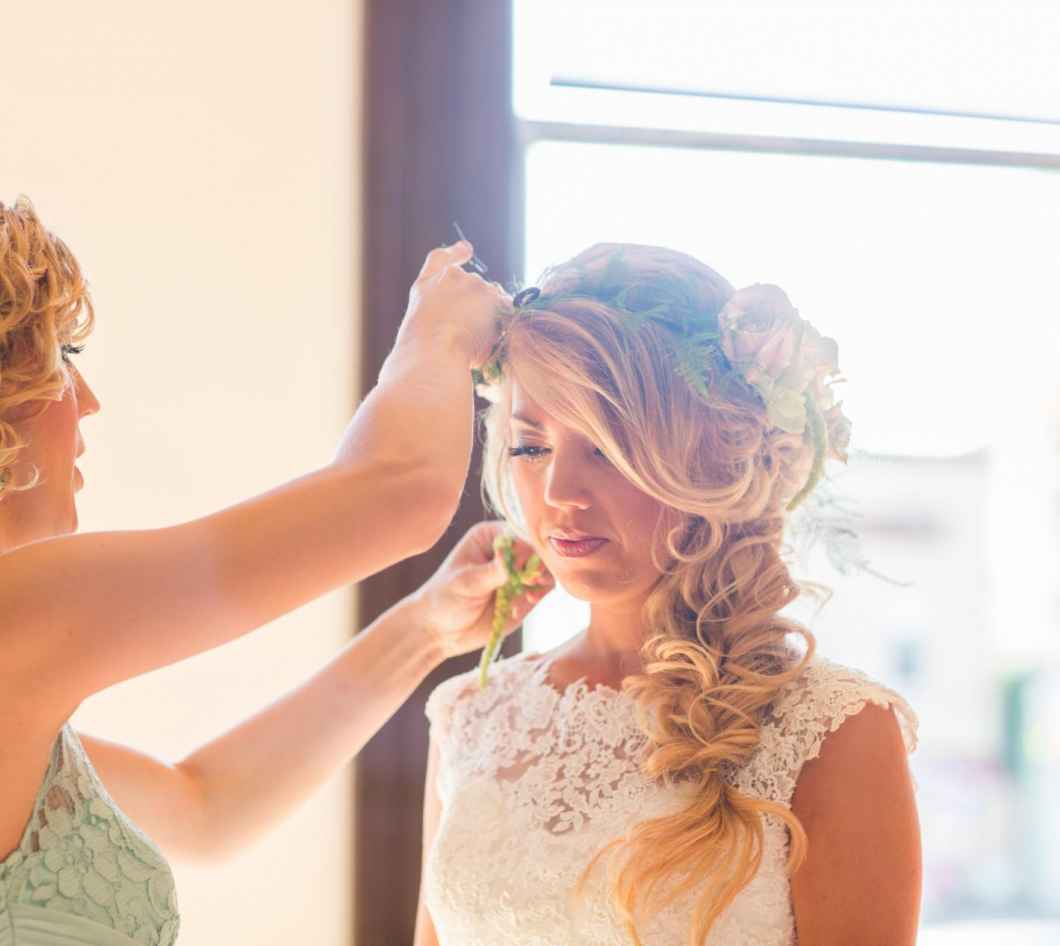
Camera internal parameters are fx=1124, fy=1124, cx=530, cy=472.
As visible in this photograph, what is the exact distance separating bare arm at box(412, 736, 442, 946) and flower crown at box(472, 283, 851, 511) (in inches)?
26.8

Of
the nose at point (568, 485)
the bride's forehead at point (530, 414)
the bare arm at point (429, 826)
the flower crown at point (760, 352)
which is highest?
the flower crown at point (760, 352)

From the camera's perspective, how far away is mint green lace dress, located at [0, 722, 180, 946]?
3.67 ft

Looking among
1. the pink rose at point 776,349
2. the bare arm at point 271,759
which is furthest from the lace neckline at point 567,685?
the pink rose at point 776,349

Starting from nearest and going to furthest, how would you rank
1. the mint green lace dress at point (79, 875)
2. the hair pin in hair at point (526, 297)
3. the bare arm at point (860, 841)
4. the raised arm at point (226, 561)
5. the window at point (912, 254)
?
the raised arm at point (226, 561), the mint green lace dress at point (79, 875), the bare arm at point (860, 841), the hair pin in hair at point (526, 297), the window at point (912, 254)

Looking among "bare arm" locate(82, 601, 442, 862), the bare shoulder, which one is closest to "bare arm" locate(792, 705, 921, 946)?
the bare shoulder

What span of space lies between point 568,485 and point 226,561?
0.62 m

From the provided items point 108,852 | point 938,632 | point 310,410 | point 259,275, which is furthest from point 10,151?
point 938,632

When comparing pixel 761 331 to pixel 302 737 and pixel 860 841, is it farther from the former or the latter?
pixel 302 737

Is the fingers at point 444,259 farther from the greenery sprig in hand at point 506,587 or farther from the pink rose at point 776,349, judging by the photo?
the greenery sprig in hand at point 506,587

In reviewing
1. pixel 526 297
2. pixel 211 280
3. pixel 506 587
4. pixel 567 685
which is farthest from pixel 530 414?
pixel 211 280

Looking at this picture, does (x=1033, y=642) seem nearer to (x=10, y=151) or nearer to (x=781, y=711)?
(x=781, y=711)

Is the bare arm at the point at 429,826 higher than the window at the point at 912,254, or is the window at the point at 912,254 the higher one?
the window at the point at 912,254

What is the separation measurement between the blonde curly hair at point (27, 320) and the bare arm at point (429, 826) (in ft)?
2.67

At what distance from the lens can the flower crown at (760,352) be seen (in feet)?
4.86
